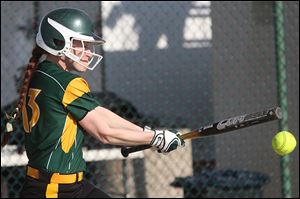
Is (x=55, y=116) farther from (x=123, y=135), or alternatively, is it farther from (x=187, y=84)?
(x=187, y=84)

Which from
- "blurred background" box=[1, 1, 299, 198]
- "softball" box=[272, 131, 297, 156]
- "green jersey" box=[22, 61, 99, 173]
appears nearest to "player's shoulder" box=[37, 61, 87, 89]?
"green jersey" box=[22, 61, 99, 173]

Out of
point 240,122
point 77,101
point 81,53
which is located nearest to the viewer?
point 77,101

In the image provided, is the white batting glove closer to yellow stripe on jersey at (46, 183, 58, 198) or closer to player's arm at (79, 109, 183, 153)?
player's arm at (79, 109, 183, 153)

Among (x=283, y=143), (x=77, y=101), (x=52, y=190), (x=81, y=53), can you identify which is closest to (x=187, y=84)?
(x=283, y=143)

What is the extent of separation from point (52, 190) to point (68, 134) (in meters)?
0.32

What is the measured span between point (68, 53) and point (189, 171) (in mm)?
3427

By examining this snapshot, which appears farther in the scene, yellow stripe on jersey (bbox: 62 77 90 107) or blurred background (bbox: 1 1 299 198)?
blurred background (bbox: 1 1 299 198)

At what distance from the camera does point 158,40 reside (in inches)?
333

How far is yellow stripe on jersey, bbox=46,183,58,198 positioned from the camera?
375cm

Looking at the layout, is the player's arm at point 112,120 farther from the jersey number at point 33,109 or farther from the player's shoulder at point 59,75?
the jersey number at point 33,109

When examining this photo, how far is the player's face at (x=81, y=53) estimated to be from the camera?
12.4 ft

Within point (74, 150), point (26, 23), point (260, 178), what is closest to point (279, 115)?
point (74, 150)

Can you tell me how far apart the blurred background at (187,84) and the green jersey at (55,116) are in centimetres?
232

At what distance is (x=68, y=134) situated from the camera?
12.0 ft
